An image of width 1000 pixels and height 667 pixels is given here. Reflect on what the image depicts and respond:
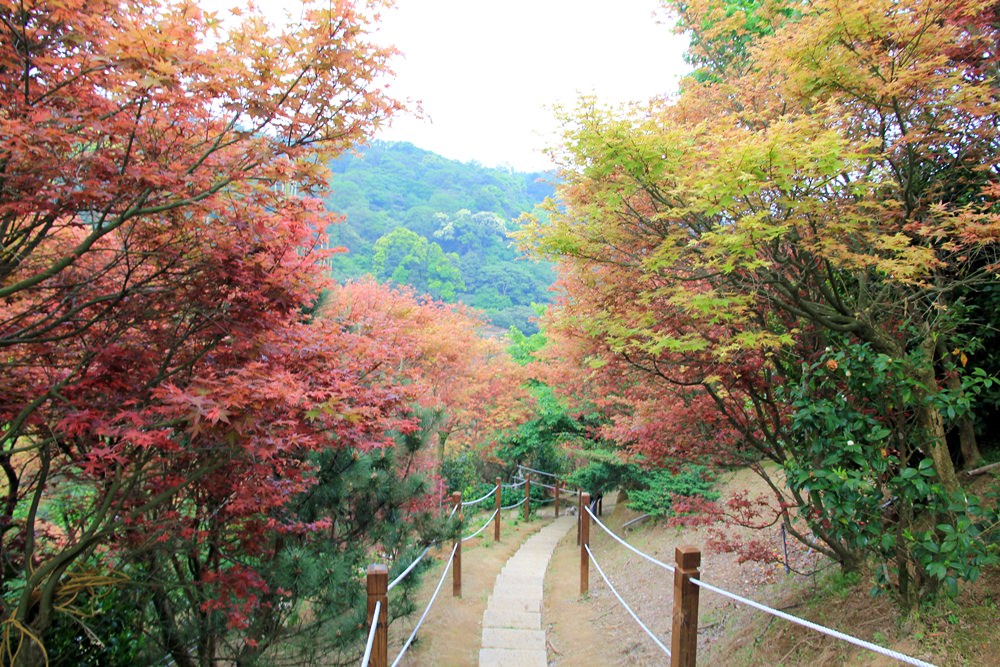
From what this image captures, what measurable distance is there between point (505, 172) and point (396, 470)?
7164 cm

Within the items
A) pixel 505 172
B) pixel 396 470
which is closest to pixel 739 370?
pixel 396 470

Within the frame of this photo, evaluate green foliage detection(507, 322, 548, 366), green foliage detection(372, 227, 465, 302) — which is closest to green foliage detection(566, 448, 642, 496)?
green foliage detection(507, 322, 548, 366)

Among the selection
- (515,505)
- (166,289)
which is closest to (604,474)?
(515,505)

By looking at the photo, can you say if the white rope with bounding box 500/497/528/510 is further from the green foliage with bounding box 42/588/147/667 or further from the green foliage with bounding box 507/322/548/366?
the green foliage with bounding box 42/588/147/667

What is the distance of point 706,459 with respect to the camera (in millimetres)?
4785

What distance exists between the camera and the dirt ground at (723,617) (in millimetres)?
3105

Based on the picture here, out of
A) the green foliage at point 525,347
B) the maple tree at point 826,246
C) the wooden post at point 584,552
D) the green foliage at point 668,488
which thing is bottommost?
the wooden post at point 584,552

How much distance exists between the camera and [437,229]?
55.0 meters

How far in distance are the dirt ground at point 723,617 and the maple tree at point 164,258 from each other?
2.91m

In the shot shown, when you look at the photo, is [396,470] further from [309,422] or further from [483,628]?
[309,422]

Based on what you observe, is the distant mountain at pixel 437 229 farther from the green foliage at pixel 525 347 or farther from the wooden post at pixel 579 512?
the wooden post at pixel 579 512

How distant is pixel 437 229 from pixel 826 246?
53.2 m

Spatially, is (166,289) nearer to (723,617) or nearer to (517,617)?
(517,617)

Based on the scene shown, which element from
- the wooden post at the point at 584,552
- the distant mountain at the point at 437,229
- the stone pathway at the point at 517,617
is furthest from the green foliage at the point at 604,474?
the distant mountain at the point at 437,229
